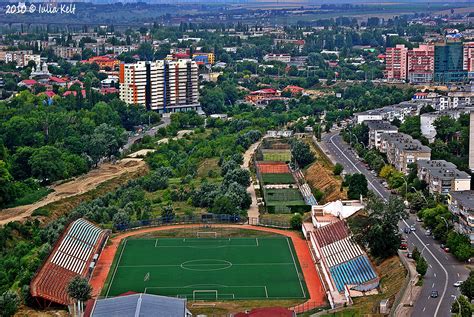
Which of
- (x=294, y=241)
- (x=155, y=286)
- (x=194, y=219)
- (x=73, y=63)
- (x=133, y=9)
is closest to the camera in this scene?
(x=155, y=286)

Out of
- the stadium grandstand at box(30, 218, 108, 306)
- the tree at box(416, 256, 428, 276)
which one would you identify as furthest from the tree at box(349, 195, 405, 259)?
the stadium grandstand at box(30, 218, 108, 306)

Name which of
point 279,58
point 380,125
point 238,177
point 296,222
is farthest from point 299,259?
point 279,58

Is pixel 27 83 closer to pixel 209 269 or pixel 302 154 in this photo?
pixel 302 154

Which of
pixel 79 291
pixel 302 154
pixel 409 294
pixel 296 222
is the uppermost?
pixel 409 294

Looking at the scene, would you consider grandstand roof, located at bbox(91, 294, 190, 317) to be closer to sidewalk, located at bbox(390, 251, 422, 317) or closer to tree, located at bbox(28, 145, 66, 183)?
sidewalk, located at bbox(390, 251, 422, 317)

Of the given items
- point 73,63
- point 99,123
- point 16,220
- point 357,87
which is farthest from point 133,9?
point 16,220

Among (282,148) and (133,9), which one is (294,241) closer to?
(282,148)
